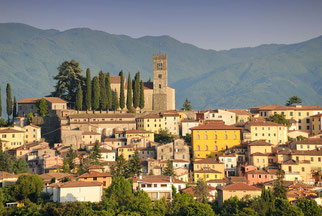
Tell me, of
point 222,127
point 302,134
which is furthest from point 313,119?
point 222,127

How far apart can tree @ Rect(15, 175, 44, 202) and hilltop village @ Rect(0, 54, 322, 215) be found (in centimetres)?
54

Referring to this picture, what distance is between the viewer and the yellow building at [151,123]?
7394cm

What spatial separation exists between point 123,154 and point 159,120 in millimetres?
11064

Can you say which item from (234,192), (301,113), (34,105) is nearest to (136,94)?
(34,105)

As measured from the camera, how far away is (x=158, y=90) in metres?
84.9

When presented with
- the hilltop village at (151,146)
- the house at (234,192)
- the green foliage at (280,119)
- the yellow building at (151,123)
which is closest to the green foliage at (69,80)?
the hilltop village at (151,146)

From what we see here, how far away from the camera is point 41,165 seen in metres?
62.7

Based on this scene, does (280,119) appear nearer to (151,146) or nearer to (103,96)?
(151,146)

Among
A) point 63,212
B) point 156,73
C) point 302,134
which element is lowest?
point 63,212

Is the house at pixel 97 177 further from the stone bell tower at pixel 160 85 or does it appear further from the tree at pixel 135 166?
the stone bell tower at pixel 160 85

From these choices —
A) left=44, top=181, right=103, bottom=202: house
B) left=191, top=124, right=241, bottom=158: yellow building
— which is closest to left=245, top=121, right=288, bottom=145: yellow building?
left=191, top=124, right=241, bottom=158: yellow building

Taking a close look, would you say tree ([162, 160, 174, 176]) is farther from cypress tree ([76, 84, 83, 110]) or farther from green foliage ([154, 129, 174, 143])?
cypress tree ([76, 84, 83, 110])

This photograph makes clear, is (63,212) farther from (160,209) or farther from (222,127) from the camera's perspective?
(222,127)

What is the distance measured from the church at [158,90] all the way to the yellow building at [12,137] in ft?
57.4
